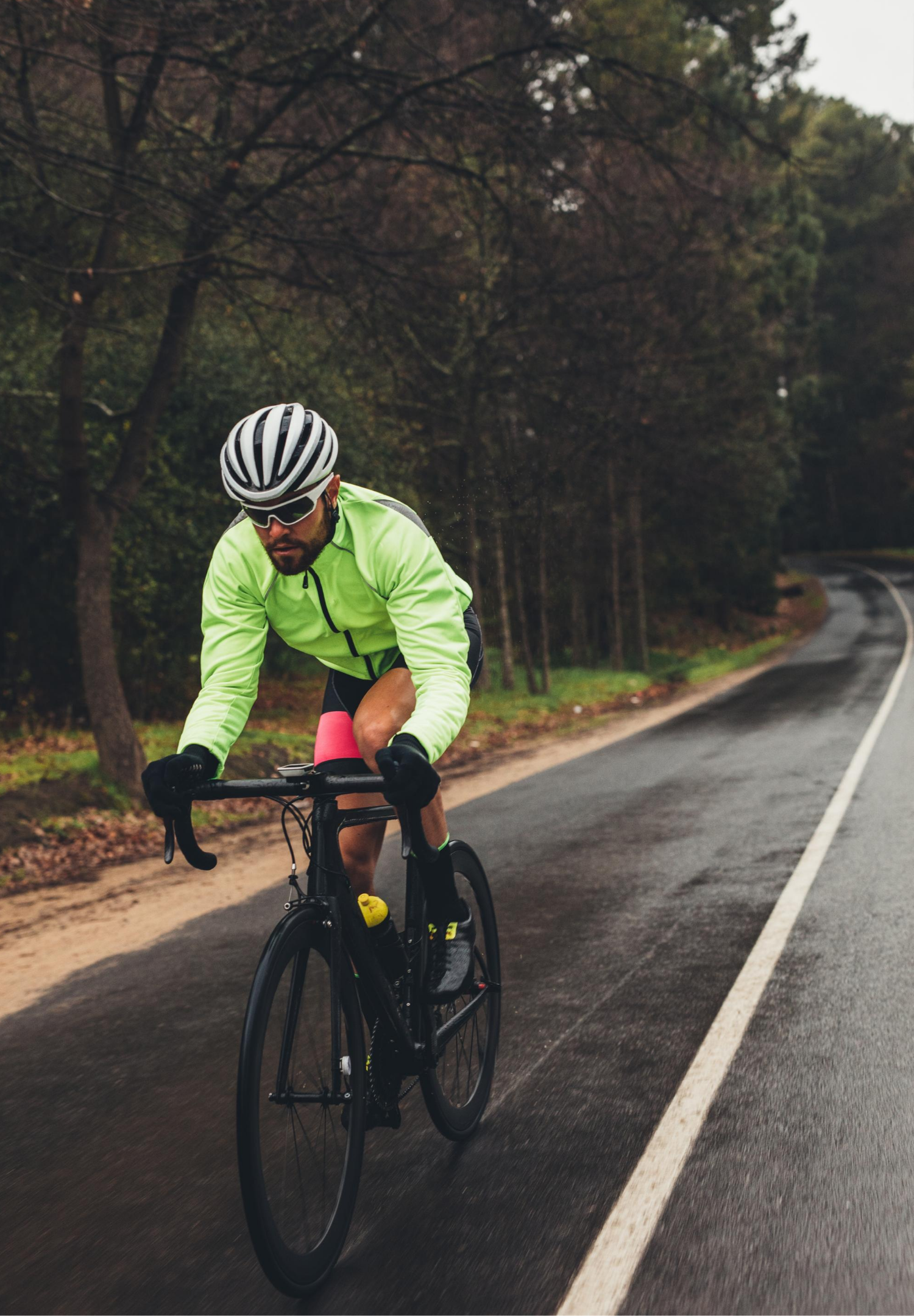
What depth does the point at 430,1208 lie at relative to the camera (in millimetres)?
3145

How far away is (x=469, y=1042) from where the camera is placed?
379cm

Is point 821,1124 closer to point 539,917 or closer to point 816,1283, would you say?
point 816,1283

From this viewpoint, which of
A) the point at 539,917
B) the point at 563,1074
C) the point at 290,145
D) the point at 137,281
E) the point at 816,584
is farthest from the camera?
the point at 816,584

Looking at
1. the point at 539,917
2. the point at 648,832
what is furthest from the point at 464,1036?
the point at 648,832

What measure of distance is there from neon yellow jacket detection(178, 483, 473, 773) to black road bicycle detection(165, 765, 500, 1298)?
346mm

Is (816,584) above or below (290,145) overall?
below

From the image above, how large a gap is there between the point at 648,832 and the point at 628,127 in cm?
579

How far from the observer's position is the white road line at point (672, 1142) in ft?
8.95

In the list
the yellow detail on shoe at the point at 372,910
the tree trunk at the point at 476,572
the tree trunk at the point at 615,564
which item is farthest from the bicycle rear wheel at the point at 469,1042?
the tree trunk at the point at 615,564

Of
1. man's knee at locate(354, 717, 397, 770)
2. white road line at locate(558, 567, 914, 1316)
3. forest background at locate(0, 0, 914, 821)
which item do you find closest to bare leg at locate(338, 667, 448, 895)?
man's knee at locate(354, 717, 397, 770)

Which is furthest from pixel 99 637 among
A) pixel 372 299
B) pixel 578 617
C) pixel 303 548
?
pixel 578 617

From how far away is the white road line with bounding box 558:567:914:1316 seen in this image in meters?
2.73

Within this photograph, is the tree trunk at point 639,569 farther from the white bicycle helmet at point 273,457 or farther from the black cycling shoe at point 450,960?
the white bicycle helmet at point 273,457

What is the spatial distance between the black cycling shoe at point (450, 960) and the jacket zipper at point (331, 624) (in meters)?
0.83
